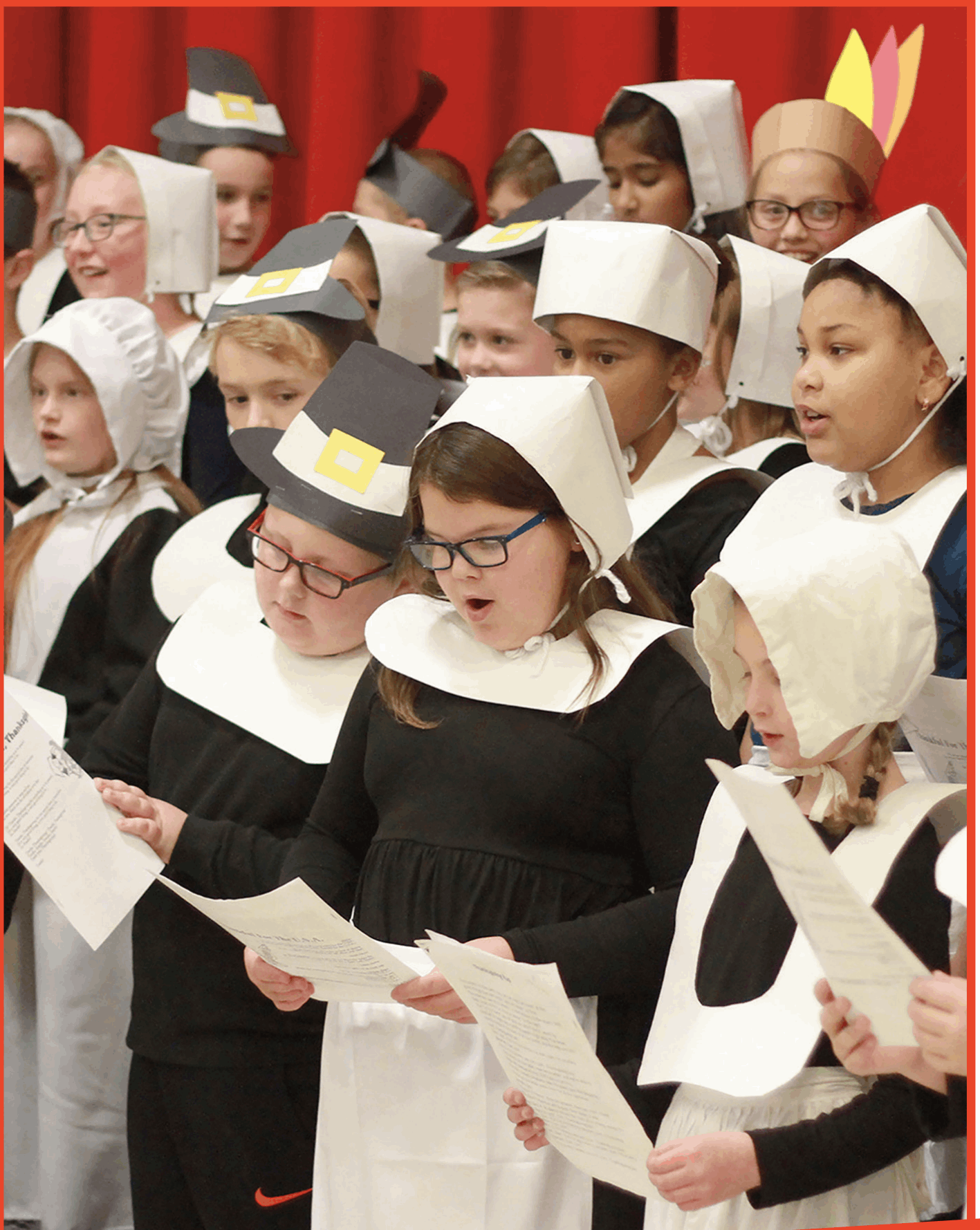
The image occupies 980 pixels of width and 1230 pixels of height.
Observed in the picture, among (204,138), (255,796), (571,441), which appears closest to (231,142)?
(204,138)

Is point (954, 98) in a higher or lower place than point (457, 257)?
higher

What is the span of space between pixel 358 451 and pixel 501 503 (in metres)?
0.36

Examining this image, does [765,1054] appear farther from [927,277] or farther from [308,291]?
[308,291]

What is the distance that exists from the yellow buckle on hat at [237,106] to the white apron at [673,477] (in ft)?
7.25

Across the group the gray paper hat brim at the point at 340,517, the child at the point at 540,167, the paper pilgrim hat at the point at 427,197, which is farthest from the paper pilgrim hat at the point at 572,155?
the gray paper hat brim at the point at 340,517

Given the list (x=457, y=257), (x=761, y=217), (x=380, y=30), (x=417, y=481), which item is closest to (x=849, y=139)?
(x=761, y=217)

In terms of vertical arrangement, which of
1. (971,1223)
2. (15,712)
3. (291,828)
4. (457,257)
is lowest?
(971,1223)

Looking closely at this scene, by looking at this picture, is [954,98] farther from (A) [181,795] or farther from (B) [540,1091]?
(B) [540,1091]

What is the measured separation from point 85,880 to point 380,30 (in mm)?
3323

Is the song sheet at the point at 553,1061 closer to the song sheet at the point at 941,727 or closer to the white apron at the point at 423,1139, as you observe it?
the white apron at the point at 423,1139

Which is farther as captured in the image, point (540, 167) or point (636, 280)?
point (540, 167)

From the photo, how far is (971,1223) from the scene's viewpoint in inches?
53.8

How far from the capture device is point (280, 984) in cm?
153

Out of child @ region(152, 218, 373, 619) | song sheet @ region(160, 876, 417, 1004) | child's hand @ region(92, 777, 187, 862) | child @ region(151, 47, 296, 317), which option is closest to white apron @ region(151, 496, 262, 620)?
child @ region(152, 218, 373, 619)
